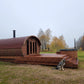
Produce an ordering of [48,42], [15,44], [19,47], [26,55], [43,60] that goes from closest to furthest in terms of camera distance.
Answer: [43,60] → [19,47] → [26,55] → [15,44] → [48,42]

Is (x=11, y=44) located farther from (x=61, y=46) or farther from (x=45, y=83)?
(x=61, y=46)

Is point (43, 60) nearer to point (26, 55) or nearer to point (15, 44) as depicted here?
point (26, 55)

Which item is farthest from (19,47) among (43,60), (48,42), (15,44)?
(48,42)

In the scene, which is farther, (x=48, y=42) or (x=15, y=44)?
(x=48, y=42)

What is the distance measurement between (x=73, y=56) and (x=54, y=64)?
4.18 metres

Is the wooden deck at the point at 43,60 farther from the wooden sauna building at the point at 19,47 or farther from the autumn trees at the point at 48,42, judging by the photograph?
the autumn trees at the point at 48,42

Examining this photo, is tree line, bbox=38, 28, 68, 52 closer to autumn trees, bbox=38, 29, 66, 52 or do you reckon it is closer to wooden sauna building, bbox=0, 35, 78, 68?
autumn trees, bbox=38, 29, 66, 52

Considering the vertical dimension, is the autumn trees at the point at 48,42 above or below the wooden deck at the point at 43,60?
above

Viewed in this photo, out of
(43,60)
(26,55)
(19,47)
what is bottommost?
(43,60)

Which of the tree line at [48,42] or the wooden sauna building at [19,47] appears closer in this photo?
the wooden sauna building at [19,47]

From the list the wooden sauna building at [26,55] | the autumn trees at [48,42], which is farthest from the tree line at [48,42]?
the wooden sauna building at [26,55]

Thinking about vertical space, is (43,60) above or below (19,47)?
below

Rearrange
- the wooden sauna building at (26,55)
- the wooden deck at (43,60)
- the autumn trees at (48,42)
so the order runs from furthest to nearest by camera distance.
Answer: the autumn trees at (48,42), the wooden sauna building at (26,55), the wooden deck at (43,60)

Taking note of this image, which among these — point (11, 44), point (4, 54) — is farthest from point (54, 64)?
point (4, 54)
